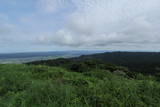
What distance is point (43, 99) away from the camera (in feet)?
10.7

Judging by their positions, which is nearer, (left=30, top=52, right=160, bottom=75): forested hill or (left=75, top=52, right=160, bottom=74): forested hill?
(left=30, top=52, right=160, bottom=75): forested hill

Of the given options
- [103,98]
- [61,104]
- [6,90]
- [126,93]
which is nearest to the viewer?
[61,104]

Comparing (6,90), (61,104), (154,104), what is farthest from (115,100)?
(6,90)

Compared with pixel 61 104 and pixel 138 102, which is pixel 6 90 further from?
pixel 138 102

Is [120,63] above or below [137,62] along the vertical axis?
below

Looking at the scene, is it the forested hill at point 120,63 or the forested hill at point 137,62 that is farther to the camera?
the forested hill at point 137,62

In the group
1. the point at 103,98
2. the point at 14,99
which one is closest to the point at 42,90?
the point at 14,99

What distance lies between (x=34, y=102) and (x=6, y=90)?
5.80 feet

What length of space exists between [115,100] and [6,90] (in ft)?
11.1

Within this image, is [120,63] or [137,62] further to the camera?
[120,63]

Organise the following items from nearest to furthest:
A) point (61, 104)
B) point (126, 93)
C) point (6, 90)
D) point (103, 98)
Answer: point (61, 104), point (103, 98), point (126, 93), point (6, 90)

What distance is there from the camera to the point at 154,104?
3.26 metres

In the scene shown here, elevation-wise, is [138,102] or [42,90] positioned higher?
[42,90]

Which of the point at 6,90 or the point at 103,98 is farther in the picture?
the point at 6,90
